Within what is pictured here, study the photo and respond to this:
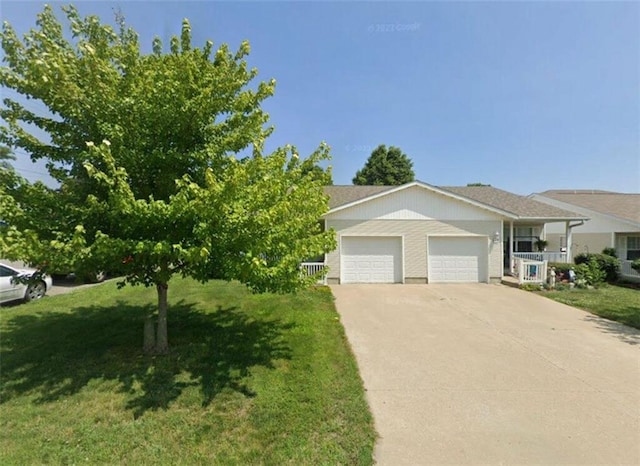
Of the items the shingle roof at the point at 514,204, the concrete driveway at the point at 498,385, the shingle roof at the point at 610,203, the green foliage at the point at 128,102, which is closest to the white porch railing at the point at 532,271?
the shingle roof at the point at 514,204

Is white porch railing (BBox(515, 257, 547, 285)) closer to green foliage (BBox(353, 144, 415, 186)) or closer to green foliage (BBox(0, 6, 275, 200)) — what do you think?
green foliage (BBox(0, 6, 275, 200))

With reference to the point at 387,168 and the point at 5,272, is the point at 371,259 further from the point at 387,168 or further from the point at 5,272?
the point at 387,168

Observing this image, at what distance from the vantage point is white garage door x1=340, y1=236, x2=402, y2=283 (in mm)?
12125

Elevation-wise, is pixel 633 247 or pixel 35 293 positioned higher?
pixel 633 247

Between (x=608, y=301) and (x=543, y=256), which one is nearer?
(x=608, y=301)

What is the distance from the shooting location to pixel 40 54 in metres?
3.86

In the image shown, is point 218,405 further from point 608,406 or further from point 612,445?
point 608,406

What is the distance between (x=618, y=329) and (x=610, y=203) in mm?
15158

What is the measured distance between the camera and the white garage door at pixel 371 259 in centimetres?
1212

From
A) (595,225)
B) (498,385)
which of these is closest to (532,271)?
(595,225)

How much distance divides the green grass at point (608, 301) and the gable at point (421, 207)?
3683 mm

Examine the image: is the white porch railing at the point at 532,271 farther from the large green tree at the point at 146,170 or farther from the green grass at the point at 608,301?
the large green tree at the point at 146,170

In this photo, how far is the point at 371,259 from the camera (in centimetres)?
1222

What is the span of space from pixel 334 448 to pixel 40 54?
5.71 metres
